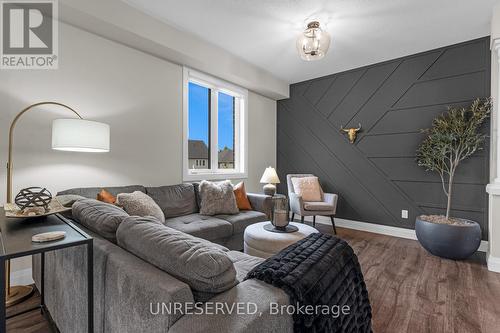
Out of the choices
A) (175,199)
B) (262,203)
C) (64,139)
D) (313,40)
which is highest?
(313,40)

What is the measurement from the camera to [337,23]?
2666 mm

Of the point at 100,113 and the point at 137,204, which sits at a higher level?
the point at 100,113

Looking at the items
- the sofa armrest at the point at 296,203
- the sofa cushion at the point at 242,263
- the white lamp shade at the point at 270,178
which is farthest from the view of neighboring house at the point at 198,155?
the sofa cushion at the point at 242,263

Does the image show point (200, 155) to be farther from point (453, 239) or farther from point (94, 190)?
point (453, 239)

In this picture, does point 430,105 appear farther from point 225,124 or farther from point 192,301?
point 192,301

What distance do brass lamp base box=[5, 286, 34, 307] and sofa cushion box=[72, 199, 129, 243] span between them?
1052 mm

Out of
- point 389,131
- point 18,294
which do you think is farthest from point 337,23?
point 18,294

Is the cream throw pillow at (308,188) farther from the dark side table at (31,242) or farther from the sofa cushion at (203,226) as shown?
the dark side table at (31,242)

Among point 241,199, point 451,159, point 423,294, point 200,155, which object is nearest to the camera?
point 423,294

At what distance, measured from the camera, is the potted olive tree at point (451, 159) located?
102 inches

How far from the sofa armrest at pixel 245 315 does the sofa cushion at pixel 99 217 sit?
72 cm

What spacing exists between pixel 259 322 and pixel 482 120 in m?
3.63

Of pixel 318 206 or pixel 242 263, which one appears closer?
pixel 242 263

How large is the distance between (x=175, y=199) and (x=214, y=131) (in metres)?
1.45
